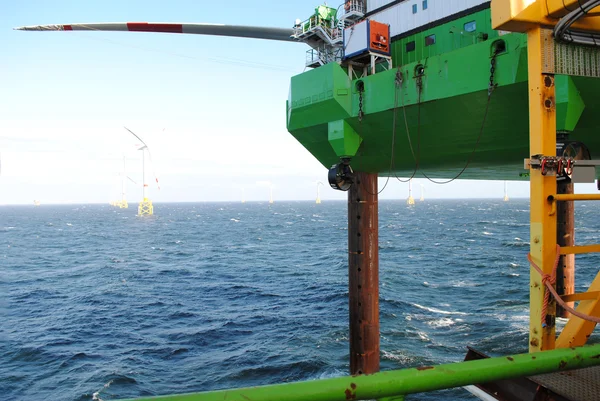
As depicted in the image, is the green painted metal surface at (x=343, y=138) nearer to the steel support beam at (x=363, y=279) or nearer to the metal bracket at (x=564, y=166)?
the steel support beam at (x=363, y=279)

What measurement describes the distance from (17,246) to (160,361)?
208 ft

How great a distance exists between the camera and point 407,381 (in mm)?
2334

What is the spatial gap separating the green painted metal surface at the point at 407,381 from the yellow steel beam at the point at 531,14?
543 cm

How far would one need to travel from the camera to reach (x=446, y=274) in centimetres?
3934

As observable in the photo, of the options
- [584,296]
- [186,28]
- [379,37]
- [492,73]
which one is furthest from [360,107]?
[186,28]

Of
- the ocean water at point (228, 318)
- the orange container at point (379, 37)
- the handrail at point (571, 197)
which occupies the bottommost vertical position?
the ocean water at point (228, 318)

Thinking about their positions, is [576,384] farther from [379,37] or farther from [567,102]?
[379,37]

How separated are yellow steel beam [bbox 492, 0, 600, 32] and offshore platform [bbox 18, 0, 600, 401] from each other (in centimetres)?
2

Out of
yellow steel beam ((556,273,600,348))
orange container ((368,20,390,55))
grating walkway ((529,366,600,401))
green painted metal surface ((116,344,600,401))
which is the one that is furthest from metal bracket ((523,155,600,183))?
orange container ((368,20,390,55))

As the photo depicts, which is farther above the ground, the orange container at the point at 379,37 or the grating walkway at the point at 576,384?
the orange container at the point at 379,37

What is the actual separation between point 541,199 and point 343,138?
25.8 feet

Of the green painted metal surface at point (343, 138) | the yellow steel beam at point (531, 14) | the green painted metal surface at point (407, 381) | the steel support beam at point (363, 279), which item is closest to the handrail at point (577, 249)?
the yellow steel beam at point (531, 14)

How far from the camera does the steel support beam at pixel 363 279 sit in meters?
16.3

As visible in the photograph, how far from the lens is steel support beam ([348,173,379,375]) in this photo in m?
16.3
